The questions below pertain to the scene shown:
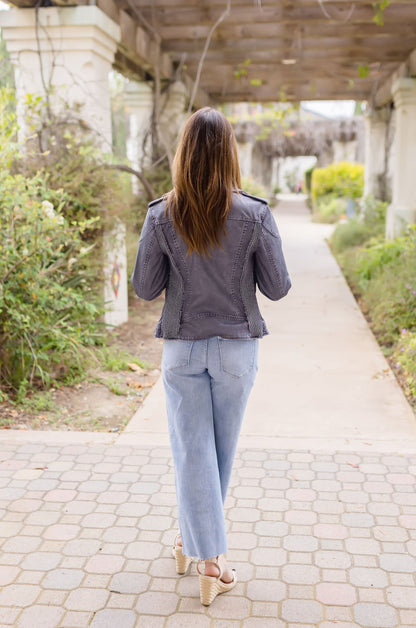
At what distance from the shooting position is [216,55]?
30.9 ft

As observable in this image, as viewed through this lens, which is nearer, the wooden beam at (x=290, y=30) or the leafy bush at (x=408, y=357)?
the leafy bush at (x=408, y=357)

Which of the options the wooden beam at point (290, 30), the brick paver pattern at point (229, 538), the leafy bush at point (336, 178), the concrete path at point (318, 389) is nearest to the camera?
the brick paver pattern at point (229, 538)

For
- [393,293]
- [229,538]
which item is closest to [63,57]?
[393,293]

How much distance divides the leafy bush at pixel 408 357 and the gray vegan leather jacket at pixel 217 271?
Result: 107 inches

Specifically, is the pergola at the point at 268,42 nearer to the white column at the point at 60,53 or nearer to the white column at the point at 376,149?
the white column at the point at 60,53

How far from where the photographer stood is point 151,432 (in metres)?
4.13

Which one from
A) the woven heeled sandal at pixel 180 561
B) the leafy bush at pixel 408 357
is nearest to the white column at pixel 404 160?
the leafy bush at pixel 408 357

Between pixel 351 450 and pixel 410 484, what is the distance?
0.51 meters

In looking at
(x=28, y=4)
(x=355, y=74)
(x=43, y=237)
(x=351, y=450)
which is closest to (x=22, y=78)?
(x=28, y=4)

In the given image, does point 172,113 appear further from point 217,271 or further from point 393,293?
point 217,271

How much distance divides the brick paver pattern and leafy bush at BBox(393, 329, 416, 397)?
122 cm

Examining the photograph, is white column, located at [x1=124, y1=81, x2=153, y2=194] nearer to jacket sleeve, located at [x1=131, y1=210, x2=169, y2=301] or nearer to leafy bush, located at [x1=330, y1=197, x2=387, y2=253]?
leafy bush, located at [x1=330, y1=197, x2=387, y2=253]

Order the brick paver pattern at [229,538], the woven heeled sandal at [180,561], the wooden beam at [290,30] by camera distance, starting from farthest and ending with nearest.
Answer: the wooden beam at [290,30] < the woven heeled sandal at [180,561] < the brick paver pattern at [229,538]

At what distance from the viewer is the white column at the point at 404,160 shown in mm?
9805
